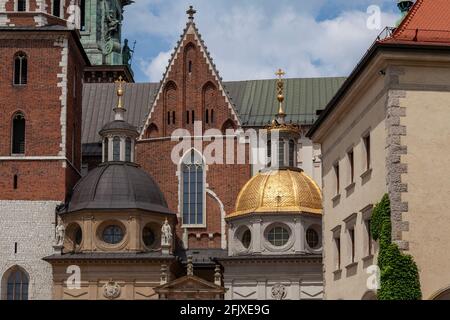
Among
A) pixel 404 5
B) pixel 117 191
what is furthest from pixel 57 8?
pixel 404 5

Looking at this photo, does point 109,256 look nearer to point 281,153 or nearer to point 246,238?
point 246,238

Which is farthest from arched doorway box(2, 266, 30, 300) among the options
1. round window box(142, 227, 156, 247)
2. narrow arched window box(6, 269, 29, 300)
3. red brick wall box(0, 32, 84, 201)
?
round window box(142, 227, 156, 247)

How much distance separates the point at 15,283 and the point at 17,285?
0.13 meters

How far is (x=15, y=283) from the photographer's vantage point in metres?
49.6

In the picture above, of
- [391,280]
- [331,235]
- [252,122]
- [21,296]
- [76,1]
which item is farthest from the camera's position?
[252,122]

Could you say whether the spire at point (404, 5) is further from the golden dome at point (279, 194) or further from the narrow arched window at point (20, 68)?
the narrow arched window at point (20, 68)

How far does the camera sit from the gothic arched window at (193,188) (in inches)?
2234

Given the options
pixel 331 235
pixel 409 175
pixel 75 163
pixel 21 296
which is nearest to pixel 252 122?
pixel 75 163

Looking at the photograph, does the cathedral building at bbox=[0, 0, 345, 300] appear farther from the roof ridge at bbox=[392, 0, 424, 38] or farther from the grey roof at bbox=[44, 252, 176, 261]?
the roof ridge at bbox=[392, 0, 424, 38]

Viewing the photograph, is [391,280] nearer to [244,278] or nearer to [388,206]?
[388,206]

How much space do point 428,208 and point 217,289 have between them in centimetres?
2614

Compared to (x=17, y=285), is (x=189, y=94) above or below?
above

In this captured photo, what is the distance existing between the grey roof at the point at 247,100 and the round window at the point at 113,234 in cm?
1035

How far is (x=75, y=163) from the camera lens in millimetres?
55188
